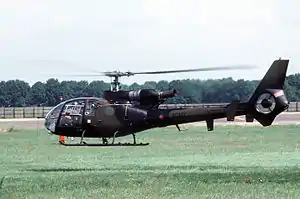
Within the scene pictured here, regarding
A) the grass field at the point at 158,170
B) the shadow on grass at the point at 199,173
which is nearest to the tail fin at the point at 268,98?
the grass field at the point at 158,170

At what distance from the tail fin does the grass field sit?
1656mm

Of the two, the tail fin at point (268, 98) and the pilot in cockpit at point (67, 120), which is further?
the pilot in cockpit at point (67, 120)

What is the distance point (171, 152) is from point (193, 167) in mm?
8093

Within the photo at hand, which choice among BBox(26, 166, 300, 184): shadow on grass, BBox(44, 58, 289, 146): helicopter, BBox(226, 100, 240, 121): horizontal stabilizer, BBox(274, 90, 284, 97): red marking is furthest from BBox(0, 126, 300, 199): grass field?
BBox(274, 90, 284, 97): red marking

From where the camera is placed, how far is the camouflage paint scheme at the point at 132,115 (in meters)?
26.7

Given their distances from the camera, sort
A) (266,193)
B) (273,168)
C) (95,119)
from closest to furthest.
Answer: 1. (266,193)
2. (273,168)
3. (95,119)

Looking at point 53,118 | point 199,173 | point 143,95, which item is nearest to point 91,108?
point 53,118

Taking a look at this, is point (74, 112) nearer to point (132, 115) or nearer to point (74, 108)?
point (74, 108)

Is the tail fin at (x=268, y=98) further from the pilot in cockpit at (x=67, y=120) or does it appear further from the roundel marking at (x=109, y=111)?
the pilot in cockpit at (x=67, y=120)

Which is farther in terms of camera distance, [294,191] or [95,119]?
[95,119]

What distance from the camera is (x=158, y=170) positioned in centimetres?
2547

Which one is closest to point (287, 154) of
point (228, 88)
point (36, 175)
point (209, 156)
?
point (209, 156)

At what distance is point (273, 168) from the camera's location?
85.3 ft

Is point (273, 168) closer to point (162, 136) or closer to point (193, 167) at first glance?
point (193, 167)
